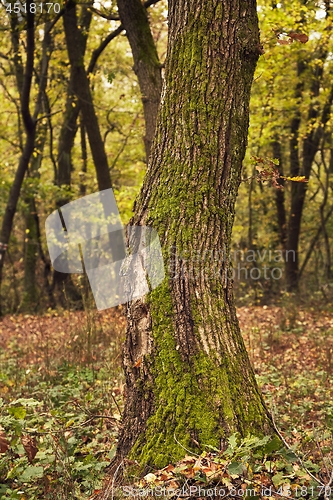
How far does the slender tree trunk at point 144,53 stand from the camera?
694 centimetres

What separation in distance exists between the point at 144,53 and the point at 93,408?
4.88 m

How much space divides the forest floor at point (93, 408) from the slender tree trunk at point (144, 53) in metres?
3.07

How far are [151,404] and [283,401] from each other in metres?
2.00

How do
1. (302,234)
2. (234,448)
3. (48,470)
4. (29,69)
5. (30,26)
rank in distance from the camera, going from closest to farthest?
(234,448), (48,470), (30,26), (29,69), (302,234)

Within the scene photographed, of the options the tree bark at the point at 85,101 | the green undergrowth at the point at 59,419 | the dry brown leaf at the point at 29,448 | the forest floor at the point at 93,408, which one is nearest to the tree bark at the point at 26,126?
the tree bark at the point at 85,101

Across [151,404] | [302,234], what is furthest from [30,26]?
[302,234]

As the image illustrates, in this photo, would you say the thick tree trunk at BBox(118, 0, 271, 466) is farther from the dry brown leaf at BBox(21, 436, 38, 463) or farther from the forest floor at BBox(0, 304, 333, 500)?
the dry brown leaf at BBox(21, 436, 38, 463)

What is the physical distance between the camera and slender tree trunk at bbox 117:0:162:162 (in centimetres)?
694

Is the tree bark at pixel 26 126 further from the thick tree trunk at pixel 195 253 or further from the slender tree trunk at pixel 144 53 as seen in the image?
the thick tree trunk at pixel 195 253

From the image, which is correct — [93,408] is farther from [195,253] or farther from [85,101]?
[85,101]

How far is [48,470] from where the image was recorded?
11.7 feet

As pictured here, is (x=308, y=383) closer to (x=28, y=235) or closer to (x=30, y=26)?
(x=30, y=26)

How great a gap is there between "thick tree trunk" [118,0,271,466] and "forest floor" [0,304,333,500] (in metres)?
0.27

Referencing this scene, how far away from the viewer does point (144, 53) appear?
7.12 metres
